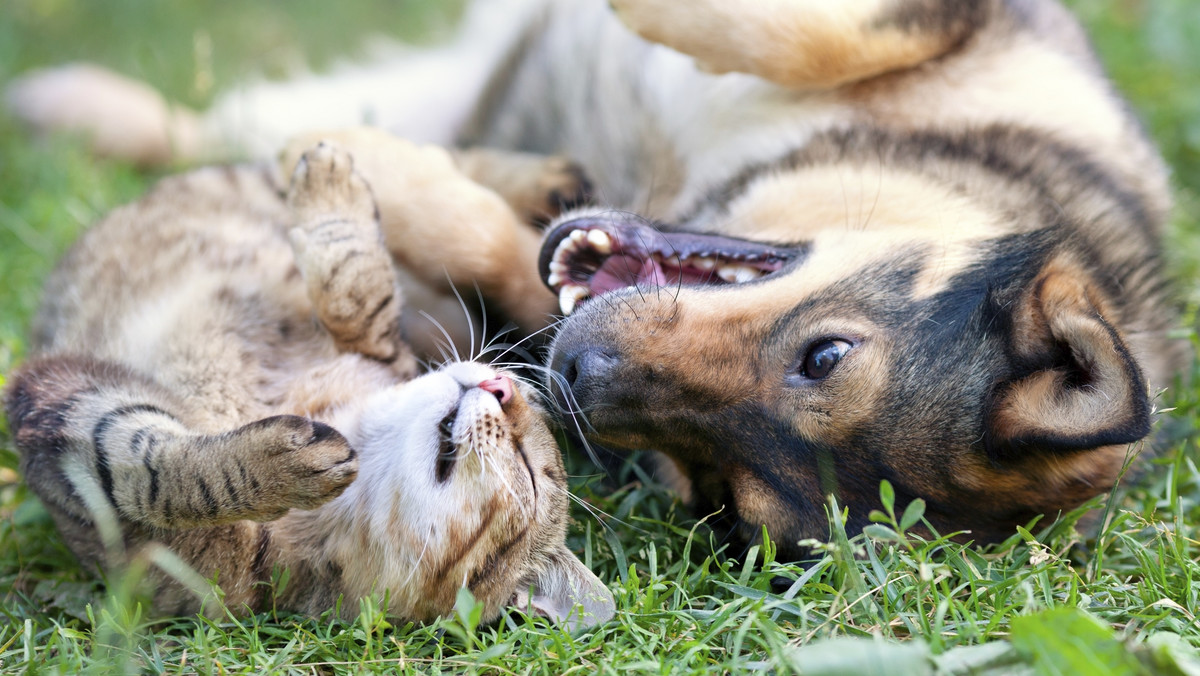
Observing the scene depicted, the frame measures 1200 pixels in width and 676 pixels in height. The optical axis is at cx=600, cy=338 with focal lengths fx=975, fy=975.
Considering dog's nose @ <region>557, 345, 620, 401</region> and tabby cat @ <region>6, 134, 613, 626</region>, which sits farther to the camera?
dog's nose @ <region>557, 345, 620, 401</region>

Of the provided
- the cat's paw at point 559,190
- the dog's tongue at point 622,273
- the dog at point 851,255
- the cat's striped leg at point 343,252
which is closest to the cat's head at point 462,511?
the dog at point 851,255

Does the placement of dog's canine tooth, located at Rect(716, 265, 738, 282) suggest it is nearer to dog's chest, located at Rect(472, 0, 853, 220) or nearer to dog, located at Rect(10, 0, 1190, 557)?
dog, located at Rect(10, 0, 1190, 557)

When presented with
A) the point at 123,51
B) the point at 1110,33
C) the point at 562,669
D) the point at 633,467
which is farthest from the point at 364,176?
the point at 1110,33

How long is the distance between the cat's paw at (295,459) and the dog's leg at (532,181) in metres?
1.70

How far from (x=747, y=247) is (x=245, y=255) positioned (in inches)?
72.9

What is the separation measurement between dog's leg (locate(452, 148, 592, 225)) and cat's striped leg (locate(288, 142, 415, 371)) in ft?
2.76

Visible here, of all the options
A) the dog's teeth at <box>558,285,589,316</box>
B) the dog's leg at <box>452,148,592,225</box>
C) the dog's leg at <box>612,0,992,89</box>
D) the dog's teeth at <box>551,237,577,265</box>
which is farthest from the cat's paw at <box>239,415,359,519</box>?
the dog's leg at <box>612,0,992,89</box>

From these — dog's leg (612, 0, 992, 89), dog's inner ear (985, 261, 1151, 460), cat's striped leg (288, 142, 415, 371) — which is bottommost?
Answer: cat's striped leg (288, 142, 415, 371)

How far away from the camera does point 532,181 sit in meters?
4.16

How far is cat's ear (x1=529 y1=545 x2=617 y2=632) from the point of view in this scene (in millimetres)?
2662

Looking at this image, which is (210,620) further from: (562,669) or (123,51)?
(123,51)

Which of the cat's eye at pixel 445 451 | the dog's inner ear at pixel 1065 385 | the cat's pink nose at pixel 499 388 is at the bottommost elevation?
the cat's eye at pixel 445 451

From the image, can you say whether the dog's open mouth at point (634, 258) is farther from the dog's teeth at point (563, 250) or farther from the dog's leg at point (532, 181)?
the dog's leg at point (532, 181)

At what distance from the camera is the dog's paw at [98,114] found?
553 centimetres
